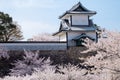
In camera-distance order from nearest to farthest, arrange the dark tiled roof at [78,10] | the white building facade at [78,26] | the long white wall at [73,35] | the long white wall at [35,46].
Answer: the long white wall at [35,46], the white building facade at [78,26], the long white wall at [73,35], the dark tiled roof at [78,10]

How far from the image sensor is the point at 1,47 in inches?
952

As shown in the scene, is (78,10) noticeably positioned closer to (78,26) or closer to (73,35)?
(78,26)

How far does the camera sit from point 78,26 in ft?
98.9

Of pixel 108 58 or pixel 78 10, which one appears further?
Answer: pixel 78 10

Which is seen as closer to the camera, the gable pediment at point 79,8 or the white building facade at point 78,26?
the white building facade at point 78,26

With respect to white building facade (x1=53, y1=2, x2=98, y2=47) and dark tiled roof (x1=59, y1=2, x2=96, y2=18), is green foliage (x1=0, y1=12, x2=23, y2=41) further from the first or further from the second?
dark tiled roof (x1=59, y1=2, x2=96, y2=18)

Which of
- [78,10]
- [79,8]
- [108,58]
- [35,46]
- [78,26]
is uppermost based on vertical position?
[79,8]

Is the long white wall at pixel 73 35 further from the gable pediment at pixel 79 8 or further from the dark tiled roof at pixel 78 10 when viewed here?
the gable pediment at pixel 79 8

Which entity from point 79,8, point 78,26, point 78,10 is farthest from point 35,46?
point 79,8

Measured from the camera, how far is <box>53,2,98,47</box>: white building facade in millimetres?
29500

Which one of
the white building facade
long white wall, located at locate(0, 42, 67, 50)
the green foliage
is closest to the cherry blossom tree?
long white wall, located at locate(0, 42, 67, 50)

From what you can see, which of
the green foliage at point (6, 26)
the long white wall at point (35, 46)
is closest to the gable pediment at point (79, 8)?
the long white wall at point (35, 46)

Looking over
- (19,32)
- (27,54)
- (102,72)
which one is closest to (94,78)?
(102,72)

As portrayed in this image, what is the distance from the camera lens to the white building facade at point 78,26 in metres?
29.5
